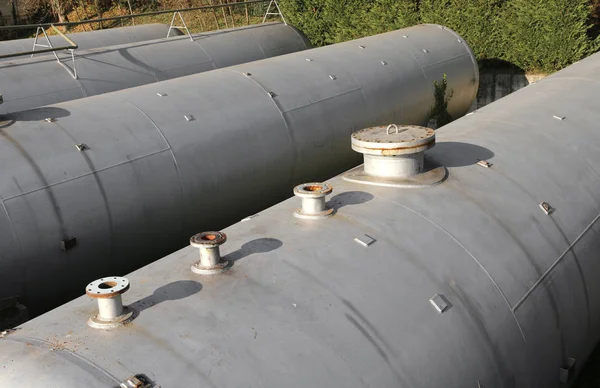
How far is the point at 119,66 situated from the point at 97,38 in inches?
283

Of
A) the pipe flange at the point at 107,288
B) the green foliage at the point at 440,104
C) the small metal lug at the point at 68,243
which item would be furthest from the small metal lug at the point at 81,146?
the green foliage at the point at 440,104

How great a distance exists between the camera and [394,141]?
6438 mm

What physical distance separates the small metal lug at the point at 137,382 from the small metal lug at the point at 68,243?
151 inches

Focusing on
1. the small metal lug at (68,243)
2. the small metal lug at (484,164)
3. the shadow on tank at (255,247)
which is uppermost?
the shadow on tank at (255,247)

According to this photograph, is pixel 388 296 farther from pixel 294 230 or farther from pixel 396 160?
pixel 396 160

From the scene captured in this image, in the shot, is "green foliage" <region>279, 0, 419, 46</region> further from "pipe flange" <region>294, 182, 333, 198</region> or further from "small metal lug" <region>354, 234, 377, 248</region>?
"small metal lug" <region>354, 234, 377, 248</region>

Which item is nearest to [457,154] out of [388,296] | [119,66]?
[388,296]

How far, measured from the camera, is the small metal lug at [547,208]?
21.8ft

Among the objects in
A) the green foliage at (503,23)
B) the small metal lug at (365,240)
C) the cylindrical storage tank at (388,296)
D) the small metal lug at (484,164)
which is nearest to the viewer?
the cylindrical storage tank at (388,296)

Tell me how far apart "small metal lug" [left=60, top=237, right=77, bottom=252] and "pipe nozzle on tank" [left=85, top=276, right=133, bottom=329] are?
317 cm

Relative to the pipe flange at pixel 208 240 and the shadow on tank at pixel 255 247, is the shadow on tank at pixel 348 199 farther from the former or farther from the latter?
the pipe flange at pixel 208 240

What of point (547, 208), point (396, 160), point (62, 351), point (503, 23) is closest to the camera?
point (62, 351)

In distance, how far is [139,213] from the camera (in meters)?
7.75

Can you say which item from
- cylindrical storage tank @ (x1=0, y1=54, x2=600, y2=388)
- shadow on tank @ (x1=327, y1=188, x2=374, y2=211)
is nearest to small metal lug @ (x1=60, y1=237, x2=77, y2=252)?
cylindrical storage tank @ (x1=0, y1=54, x2=600, y2=388)
